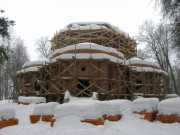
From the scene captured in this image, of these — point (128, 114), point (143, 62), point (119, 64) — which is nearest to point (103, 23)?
point (143, 62)

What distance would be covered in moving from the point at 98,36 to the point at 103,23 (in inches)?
116

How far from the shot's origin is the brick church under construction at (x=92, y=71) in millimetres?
18562

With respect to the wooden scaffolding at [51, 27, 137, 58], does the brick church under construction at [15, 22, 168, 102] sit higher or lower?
lower

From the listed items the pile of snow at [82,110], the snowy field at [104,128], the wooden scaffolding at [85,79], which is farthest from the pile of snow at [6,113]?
the wooden scaffolding at [85,79]

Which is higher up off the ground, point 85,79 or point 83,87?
point 85,79

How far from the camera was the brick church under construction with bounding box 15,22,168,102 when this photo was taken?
18562mm

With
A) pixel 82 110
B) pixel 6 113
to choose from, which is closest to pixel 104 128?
pixel 82 110

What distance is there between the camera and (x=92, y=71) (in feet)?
61.8

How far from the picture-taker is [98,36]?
2475 centimetres

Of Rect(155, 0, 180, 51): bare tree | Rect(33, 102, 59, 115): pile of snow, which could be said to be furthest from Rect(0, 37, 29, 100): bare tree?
Rect(155, 0, 180, 51): bare tree

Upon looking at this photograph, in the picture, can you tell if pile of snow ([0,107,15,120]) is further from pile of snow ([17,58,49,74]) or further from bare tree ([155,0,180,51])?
pile of snow ([17,58,49,74])

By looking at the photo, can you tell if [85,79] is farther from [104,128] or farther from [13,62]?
[13,62]

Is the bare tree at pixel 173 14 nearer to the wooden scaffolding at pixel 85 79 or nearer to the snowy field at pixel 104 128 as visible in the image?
the snowy field at pixel 104 128

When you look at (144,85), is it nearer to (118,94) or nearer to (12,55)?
(118,94)
